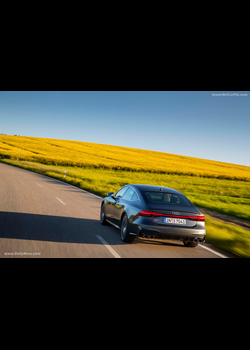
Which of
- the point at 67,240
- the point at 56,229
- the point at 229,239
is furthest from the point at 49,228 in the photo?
the point at 229,239

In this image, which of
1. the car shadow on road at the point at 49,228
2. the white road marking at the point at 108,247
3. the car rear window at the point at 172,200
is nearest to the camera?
the white road marking at the point at 108,247

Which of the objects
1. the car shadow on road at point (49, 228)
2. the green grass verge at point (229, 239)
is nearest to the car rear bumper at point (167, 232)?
the car shadow on road at point (49, 228)

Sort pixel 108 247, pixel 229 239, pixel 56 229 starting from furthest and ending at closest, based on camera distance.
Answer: pixel 229 239
pixel 56 229
pixel 108 247

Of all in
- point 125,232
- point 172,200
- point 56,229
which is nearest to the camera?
point 125,232

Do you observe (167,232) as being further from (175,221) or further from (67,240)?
(67,240)

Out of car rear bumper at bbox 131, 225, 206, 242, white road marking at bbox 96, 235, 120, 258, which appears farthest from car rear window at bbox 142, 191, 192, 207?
white road marking at bbox 96, 235, 120, 258

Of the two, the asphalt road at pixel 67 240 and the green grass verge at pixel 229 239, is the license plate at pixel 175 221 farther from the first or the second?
the green grass verge at pixel 229 239

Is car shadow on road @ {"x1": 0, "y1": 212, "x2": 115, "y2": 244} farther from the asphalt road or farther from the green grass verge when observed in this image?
the green grass verge

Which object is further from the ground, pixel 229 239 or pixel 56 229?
pixel 229 239
